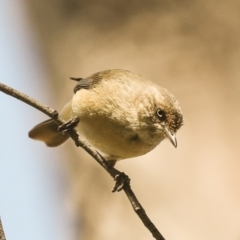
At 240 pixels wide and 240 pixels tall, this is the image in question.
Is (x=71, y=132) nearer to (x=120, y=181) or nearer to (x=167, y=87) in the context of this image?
(x=120, y=181)

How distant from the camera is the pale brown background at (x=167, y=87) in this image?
360cm

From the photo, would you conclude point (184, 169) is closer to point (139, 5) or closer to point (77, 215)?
point (77, 215)

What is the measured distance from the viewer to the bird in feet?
6.30

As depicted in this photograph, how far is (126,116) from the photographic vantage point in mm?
1949

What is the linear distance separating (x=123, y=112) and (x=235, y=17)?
7.37ft

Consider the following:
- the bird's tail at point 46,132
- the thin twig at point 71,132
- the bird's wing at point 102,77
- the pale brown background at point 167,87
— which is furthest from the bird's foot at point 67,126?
→ the pale brown background at point 167,87

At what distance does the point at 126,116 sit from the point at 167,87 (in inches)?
75.8

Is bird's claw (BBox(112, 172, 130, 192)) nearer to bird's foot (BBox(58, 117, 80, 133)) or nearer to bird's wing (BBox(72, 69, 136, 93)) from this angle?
bird's foot (BBox(58, 117, 80, 133))

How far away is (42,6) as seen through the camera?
13.1 ft

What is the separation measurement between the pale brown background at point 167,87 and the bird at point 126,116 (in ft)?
5.27

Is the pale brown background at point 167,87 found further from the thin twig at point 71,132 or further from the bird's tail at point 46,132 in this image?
the thin twig at point 71,132

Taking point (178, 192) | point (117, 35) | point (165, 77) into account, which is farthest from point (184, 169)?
point (117, 35)

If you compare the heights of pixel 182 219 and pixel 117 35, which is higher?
pixel 117 35

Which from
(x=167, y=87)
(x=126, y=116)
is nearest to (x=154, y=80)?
(x=167, y=87)
